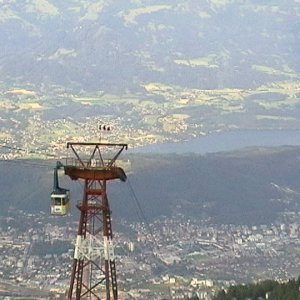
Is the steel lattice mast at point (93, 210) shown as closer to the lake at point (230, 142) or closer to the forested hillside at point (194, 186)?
the forested hillside at point (194, 186)

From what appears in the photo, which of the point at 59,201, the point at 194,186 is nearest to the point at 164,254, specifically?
the point at 194,186

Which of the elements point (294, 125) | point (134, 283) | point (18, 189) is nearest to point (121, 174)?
point (134, 283)

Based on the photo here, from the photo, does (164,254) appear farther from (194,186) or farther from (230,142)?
(230,142)

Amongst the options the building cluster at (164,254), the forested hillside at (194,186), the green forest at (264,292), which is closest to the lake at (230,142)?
the forested hillside at (194,186)

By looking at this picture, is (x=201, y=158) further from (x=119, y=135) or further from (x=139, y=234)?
(x=139, y=234)

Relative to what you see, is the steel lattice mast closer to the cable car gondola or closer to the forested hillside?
the cable car gondola

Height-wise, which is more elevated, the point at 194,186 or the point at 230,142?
the point at 230,142

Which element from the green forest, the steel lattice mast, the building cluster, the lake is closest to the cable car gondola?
the steel lattice mast
